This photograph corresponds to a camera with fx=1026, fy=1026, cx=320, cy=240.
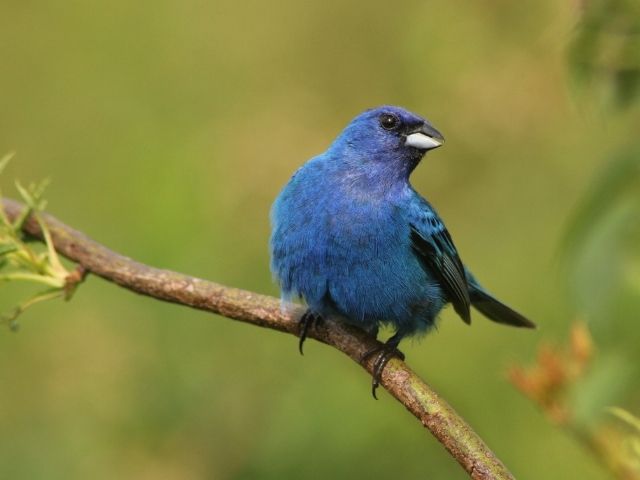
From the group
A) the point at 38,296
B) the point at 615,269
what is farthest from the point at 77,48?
the point at 615,269

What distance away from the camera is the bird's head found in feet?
13.7

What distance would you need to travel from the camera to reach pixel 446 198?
5.28 metres

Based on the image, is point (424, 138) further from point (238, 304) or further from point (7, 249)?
point (7, 249)

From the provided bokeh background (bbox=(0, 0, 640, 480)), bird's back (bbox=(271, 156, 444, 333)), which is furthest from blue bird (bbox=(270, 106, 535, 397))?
bokeh background (bbox=(0, 0, 640, 480))

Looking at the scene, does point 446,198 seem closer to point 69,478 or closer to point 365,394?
point 365,394

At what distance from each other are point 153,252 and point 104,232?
61 centimetres

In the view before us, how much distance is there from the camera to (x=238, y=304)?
284 centimetres

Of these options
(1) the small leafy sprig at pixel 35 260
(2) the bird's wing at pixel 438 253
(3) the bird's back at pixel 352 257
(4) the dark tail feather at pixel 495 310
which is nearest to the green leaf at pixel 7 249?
(1) the small leafy sprig at pixel 35 260

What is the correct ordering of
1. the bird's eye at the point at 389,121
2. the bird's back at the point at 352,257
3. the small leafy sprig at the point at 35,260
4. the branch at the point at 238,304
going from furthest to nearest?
the bird's eye at the point at 389,121, the bird's back at the point at 352,257, the small leafy sprig at the point at 35,260, the branch at the point at 238,304

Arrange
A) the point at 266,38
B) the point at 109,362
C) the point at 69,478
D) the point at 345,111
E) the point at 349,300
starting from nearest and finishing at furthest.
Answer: the point at 349,300
the point at 69,478
the point at 109,362
the point at 345,111
the point at 266,38

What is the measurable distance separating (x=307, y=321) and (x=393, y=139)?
3.28 feet

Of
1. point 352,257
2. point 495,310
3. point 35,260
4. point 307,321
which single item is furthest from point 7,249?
point 495,310

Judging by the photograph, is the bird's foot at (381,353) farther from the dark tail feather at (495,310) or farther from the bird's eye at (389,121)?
the bird's eye at (389,121)

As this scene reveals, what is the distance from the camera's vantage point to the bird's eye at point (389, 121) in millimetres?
4254
